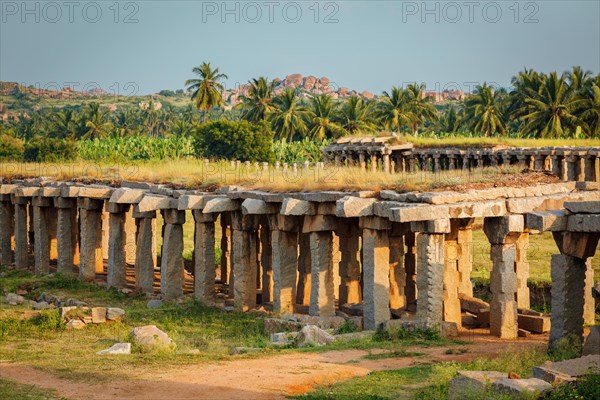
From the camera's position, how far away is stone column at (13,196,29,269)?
116ft

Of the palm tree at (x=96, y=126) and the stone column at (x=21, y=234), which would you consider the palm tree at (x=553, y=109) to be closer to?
the stone column at (x=21, y=234)

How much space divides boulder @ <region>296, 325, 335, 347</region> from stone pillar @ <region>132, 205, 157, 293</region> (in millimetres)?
10571

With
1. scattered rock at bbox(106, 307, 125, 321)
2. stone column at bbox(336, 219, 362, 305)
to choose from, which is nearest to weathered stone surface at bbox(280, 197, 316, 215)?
stone column at bbox(336, 219, 362, 305)

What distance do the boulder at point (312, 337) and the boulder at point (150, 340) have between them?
2.45m

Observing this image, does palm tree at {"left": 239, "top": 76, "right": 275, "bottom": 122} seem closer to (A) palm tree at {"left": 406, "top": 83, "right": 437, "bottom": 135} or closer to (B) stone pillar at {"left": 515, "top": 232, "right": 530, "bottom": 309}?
(A) palm tree at {"left": 406, "top": 83, "right": 437, "bottom": 135}

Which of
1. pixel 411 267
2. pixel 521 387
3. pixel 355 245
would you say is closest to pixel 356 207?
pixel 355 245

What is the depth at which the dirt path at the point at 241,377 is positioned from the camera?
1403 cm

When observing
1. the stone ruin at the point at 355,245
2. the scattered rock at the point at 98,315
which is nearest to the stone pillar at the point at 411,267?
the stone ruin at the point at 355,245

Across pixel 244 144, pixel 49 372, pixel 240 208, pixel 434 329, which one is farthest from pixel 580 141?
pixel 49 372

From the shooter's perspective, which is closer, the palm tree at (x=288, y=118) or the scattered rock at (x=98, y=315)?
the scattered rock at (x=98, y=315)

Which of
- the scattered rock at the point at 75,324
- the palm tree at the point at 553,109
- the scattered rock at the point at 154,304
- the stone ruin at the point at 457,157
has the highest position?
the palm tree at the point at 553,109

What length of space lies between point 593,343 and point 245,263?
12488 millimetres

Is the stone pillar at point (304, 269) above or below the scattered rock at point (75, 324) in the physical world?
above

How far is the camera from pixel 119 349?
1816cm
